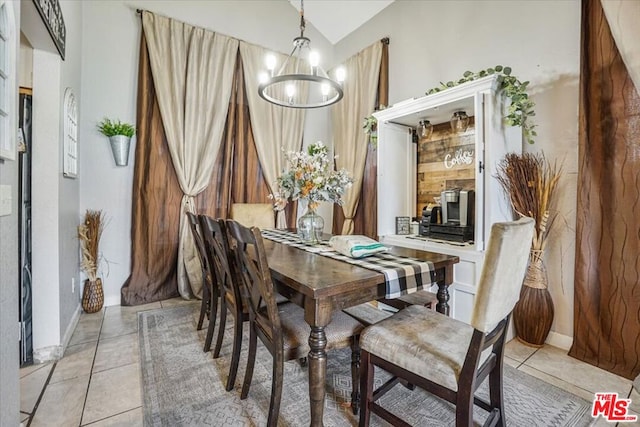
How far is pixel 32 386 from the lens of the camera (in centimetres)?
177

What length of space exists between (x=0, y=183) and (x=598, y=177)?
3284 millimetres

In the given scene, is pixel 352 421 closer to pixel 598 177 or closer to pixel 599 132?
pixel 598 177

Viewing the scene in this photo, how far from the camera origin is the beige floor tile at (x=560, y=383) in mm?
1725

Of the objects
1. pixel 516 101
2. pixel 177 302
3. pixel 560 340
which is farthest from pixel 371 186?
pixel 177 302

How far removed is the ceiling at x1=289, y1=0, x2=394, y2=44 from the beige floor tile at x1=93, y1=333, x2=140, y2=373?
14.3ft

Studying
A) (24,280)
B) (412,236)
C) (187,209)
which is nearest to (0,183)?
(24,280)

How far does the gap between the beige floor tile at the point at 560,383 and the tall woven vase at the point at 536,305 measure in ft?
1.14

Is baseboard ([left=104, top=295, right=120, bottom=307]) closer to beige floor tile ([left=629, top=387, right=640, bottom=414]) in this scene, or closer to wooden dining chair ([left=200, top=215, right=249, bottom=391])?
wooden dining chair ([left=200, top=215, right=249, bottom=391])

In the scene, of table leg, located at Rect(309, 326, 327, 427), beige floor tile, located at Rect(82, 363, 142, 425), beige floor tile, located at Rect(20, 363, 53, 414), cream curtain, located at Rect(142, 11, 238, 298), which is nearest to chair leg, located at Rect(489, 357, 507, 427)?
table leg, located at Rect(309, 326, 327, 427)

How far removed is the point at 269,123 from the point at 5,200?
2933mm

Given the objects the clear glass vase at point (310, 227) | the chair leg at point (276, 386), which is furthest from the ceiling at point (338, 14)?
the chair leg at point (276, 386)

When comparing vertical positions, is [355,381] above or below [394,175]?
below

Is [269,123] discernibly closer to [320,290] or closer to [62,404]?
[320,290]

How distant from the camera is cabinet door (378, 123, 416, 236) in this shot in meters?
3.09
